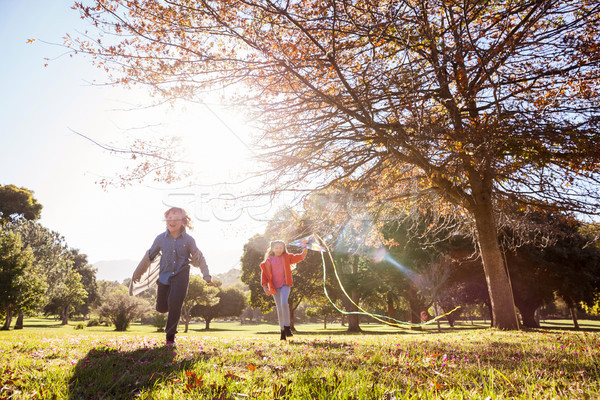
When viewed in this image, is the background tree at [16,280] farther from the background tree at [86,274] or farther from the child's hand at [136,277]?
the background tree at [86,274]

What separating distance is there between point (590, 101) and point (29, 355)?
1206cm

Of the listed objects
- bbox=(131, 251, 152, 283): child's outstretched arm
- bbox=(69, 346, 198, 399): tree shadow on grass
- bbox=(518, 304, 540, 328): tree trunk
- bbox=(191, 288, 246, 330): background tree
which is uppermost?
bbox=(131, 251, 152, 283): child's outstretched arm

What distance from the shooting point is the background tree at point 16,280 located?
22.1 m

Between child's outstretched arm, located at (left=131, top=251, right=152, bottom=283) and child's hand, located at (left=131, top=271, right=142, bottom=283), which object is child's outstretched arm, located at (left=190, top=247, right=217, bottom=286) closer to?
child's outstretched arm, located at (left=131, top=251, right=152, bottom=283)

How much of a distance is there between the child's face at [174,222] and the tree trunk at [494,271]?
9200 millimetres

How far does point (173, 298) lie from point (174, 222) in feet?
4.58

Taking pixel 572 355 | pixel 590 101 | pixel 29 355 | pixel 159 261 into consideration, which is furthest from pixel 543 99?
pixel 29 355

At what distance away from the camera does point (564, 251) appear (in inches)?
949

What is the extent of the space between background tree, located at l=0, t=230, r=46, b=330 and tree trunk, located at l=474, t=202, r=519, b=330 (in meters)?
29.8

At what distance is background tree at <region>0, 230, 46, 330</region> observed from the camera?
22112 mm

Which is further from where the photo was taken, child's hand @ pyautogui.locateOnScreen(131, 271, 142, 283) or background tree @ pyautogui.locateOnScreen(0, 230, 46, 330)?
background tree @ pyautogui.locateOnScreen(0, 230, 46, 330)

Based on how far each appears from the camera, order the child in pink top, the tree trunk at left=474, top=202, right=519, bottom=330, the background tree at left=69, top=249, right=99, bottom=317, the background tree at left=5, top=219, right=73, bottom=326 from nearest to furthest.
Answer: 1. the child in pink top
2. the tree trunk at left=474, top=202, right=519, bottom=330
3. the background tree at left=5, top=219, right=73, bottom=326
4. the background tree at left=69, top=249, right=99, bottom=317

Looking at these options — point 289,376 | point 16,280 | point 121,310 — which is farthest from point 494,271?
point 121,310

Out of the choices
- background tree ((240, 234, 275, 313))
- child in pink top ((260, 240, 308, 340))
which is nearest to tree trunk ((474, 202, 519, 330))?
child in pink top ((260, 240, 308, 340))
